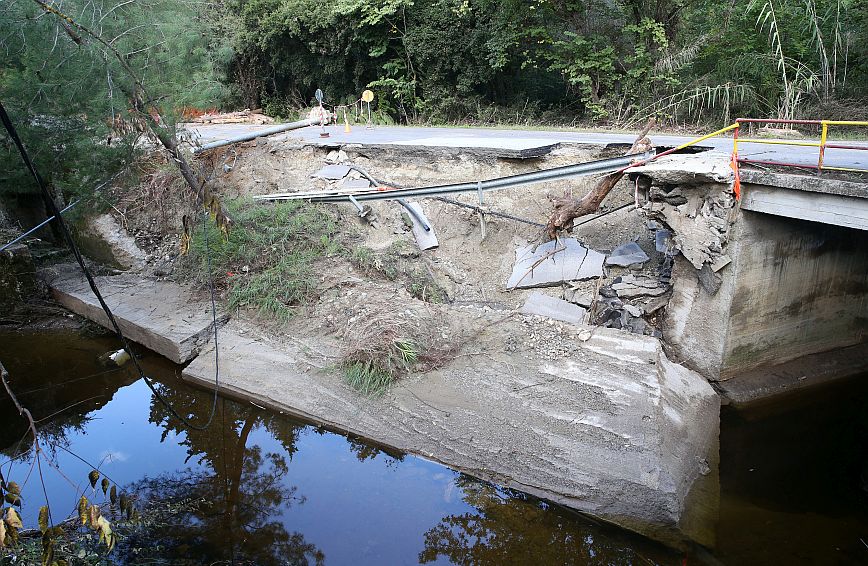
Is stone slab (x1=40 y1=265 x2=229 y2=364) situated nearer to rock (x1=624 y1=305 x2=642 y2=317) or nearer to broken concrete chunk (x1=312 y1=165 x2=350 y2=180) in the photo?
broken concrete chunk (x1=312 y1=165 x2=350 y2=180)

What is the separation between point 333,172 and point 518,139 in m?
3.68

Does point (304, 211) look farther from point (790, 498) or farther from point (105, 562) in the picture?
point (790, 498)

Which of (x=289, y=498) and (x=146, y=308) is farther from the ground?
(x=146, y=308)

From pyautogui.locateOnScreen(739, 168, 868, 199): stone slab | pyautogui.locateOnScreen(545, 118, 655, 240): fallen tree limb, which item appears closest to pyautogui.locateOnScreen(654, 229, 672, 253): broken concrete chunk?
pyautogui.locateOnScreen(545, 118, 655, 240): fallen tree limb

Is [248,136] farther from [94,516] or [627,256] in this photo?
[94,516]

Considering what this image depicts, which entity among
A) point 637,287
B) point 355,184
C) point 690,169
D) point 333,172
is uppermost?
point 690,169

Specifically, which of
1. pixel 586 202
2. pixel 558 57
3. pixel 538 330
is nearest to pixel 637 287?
pixel 586 202

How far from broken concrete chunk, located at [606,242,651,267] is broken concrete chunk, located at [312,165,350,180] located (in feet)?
17.3

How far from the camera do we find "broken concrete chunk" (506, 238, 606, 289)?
9227mm

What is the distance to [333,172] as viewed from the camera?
11695 millimetres

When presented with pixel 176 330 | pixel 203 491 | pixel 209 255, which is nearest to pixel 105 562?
pixel 203 491

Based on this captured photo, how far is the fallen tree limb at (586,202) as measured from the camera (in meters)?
8.52

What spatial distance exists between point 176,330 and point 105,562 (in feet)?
14.8

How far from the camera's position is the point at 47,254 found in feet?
40.9
